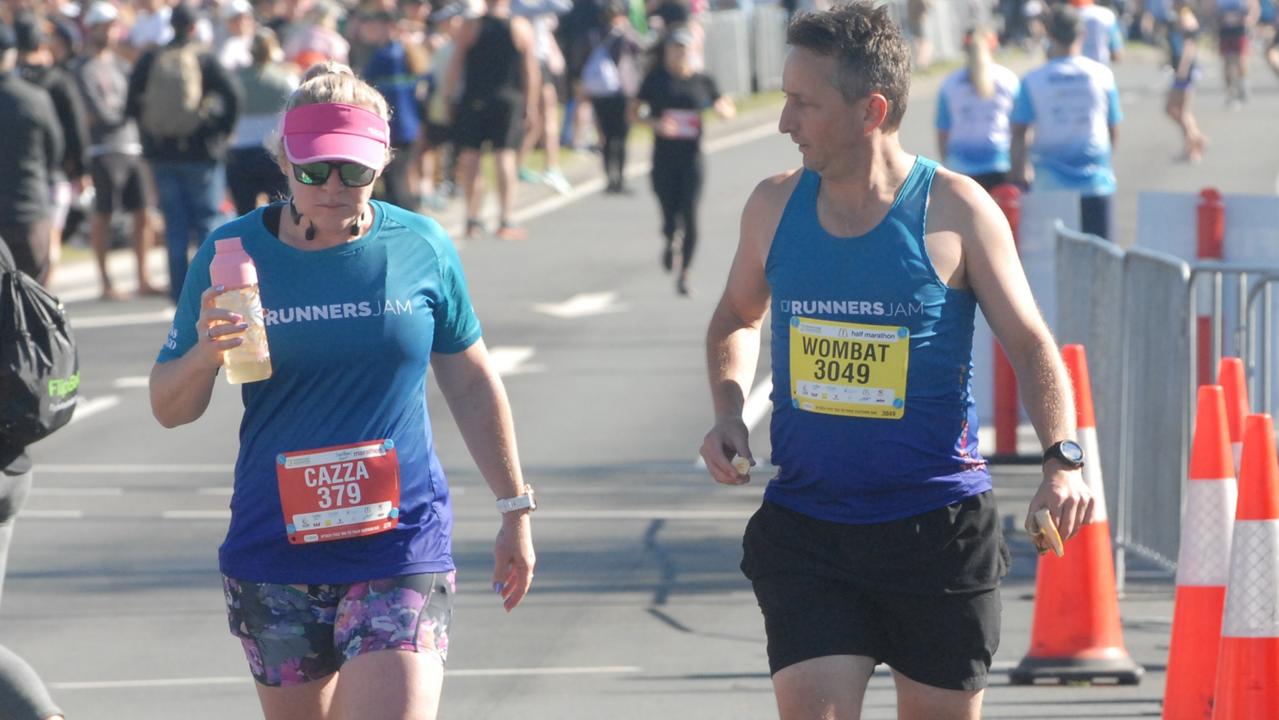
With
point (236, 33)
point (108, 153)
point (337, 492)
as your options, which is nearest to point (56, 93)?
point (108, 153)

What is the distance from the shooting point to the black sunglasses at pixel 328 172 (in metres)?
4.68

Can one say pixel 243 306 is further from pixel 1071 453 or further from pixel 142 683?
pixel 142 683

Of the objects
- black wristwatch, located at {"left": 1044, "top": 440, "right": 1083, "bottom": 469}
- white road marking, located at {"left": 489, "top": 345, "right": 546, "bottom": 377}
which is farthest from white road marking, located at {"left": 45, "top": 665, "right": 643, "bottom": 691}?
white road marking, located at {"left": 489, "top": 345, "right": 546, "bottom": 377}

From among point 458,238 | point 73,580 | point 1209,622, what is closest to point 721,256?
point 458,238

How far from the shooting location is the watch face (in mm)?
4656

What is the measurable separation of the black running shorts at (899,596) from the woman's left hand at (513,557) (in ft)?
1.77

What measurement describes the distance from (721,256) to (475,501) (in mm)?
11037

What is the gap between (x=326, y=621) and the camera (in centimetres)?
473

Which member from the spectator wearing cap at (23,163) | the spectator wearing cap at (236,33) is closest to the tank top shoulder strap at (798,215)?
the spectator wearing cap at (23,163)

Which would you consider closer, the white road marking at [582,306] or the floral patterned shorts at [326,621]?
the floral patterned shorts at [326,621]

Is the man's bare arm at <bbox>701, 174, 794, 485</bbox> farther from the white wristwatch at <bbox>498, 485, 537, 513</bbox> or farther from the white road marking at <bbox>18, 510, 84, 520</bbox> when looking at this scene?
the white road marking at <bbox>18, 510, 84, 520</bbox>

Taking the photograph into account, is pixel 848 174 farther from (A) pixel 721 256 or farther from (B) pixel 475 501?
(A) pixel 721 256

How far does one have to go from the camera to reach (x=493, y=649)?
8.19 m

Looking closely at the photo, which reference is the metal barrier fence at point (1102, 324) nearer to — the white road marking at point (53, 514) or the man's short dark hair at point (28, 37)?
the white road marking at point (53, 514)
